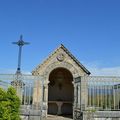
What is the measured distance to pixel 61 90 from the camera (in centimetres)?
3044

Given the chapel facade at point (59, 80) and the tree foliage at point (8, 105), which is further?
the chapel facade at point (59, 80)

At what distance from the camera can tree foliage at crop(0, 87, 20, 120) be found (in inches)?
627

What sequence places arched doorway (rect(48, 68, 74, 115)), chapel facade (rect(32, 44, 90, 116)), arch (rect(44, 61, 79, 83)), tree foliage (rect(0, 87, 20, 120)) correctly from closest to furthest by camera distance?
tree foliage (rect(0, 87, 20, 120)) → chapel facade (rect(32, 44, 90, 116)) → arch (rect(44, 61, 79, 83)) → arched doorway (rect(48, 68, 74, 115))

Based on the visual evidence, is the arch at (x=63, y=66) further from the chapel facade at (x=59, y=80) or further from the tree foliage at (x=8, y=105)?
the tree foliage at (x=8, y=105)

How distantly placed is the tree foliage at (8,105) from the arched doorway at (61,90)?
1313 cm

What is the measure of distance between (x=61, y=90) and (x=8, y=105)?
1442cm

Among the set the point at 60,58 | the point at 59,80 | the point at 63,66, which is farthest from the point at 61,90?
the point at 60,58

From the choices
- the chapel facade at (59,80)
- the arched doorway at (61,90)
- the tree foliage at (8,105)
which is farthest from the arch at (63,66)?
the tree foliage at (8,105)

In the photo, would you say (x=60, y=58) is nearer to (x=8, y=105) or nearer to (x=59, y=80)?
(x=59, y=80)

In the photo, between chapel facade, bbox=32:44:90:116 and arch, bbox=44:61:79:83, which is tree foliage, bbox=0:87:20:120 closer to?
chapel facade, bbox=32:44:90:116

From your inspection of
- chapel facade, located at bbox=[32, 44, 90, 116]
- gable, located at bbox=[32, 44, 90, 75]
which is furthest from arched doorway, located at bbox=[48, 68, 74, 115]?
gable, located at bbox=[32, 44, 90, 75]

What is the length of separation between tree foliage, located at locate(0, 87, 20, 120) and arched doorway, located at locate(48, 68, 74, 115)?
13.1 metres

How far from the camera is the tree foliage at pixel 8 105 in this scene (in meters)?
15.9

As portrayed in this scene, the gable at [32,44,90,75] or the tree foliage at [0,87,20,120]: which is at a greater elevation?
the gable at [32,44,90,75]
